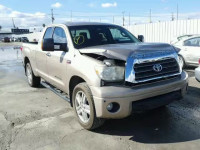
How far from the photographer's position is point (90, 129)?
147 inches

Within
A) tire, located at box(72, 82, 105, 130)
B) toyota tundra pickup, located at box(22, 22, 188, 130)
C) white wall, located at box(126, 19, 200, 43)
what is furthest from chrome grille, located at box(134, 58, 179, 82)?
white wall, located at box(126, 19, 200, 43)

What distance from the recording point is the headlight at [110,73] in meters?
3.32

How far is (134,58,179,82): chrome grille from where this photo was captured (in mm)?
3385

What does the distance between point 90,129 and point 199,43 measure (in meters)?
6.59

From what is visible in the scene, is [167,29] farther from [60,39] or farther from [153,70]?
[153,70]

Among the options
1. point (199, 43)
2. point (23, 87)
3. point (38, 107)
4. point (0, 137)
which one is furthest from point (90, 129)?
point (199, 43)

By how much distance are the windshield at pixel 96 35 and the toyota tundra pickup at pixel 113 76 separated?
0.02 meters

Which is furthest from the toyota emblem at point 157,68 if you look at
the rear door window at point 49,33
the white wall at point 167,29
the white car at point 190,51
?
the white wall at point 167,29

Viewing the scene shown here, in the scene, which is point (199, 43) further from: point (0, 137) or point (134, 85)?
point (0, 137)

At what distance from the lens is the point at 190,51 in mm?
8766

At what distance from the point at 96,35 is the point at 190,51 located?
5458 mm

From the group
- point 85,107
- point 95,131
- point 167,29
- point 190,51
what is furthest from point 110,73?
point 167,29

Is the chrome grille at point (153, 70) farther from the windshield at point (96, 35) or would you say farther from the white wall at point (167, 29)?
the white wall at point (167, 29)

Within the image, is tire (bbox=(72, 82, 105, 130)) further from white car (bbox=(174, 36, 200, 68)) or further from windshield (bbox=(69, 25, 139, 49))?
white car (bbox=(174, 36, 200, 68))
